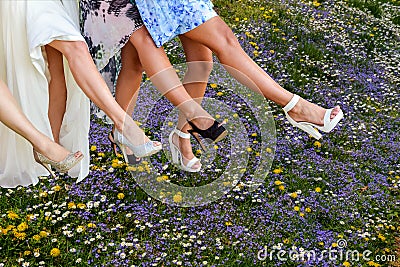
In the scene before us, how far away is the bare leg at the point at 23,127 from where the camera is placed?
9.12 feet

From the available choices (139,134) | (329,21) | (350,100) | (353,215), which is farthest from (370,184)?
(329,21)

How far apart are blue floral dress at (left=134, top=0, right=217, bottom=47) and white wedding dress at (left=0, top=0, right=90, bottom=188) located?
315 millimetres

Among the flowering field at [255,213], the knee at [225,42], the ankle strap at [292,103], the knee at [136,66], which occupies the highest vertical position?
the knee at [225,42]

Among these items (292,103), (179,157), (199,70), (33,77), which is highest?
(33,77)

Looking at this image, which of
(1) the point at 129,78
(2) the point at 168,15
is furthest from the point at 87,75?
(1) the point at 129,78

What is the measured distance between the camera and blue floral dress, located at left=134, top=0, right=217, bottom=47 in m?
2.83

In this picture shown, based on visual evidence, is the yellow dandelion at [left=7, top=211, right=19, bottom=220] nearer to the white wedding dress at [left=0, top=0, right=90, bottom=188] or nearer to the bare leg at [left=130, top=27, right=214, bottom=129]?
the white wedding dress at [left=0, top=0, right=90, bottom=188]

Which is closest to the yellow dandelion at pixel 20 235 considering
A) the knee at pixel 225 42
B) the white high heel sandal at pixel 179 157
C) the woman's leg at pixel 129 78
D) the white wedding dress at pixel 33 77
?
the white wedding dress at pixel 33 77

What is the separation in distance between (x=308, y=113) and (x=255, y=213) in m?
0.84

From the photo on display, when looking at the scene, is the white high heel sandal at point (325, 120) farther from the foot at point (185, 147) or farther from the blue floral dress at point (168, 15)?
the foot at point (185, 147)

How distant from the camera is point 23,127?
281cm

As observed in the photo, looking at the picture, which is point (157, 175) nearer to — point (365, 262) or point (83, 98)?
point (83, 98)

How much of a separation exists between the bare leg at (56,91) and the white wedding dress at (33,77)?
0.05 meters

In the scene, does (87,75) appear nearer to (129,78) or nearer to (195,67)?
(129,78)
